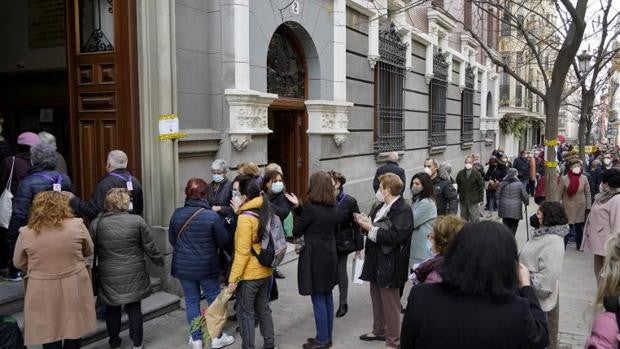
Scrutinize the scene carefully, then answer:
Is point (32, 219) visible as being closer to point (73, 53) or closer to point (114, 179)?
point (114, 179)

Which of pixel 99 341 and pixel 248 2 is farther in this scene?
pixel 248 2

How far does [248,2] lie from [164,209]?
3204 mm

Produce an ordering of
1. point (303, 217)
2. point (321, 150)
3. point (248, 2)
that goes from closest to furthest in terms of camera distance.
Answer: point (303, 217), point (248, 2), point (321, 150)

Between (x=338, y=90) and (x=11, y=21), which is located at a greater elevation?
(x=11, y=21)

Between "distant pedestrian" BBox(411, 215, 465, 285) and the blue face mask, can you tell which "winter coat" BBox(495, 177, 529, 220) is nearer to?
the blue face mask

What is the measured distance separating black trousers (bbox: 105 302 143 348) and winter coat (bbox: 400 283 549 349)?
3509mm

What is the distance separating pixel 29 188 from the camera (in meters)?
5.23

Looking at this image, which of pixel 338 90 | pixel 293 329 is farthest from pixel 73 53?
pixel 338 90

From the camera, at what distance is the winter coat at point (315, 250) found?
16.9 ft

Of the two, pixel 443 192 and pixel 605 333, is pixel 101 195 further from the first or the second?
pixel 443 192

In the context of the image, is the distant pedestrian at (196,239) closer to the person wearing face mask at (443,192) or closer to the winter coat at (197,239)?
the winter coat at (197,239)

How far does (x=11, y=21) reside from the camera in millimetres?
10312

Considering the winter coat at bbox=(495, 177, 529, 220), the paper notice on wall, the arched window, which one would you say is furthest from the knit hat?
the winter coat at bbox=(495, 177, 529, 220)

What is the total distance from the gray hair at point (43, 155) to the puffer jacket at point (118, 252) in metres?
0.91
